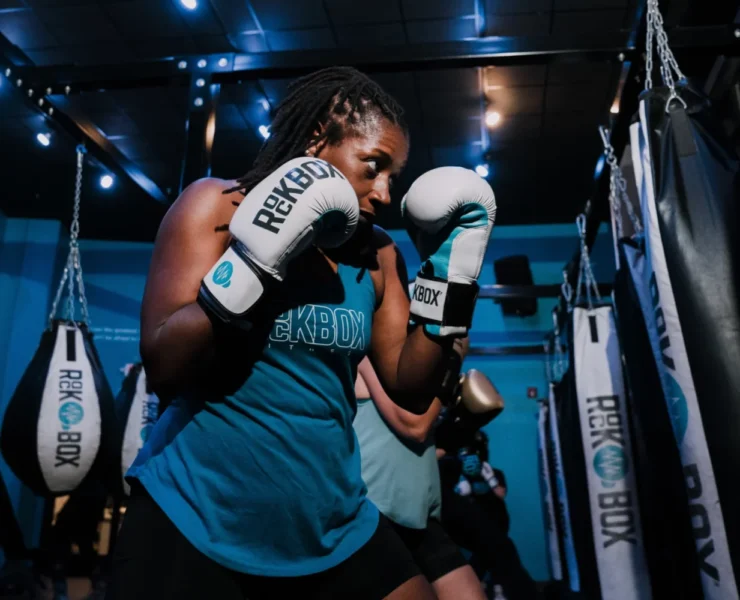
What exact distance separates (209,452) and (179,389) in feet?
0.34

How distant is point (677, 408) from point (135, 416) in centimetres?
370

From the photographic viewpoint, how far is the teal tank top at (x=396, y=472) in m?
1.71

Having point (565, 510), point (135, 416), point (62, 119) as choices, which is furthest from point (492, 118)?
point (135, 416)

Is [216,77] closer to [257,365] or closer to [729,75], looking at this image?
[257,365]

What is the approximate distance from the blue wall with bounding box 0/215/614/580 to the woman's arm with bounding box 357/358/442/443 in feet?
14.3

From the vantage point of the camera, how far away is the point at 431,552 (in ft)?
5.69

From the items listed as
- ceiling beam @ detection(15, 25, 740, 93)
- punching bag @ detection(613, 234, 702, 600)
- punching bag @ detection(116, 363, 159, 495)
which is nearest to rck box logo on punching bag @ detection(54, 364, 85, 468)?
punching bag @ detection(116, 363, 159, 495)

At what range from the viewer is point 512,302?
626 cm

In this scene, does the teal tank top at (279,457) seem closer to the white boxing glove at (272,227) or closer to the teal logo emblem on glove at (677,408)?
the white boxing glove at (272,227)

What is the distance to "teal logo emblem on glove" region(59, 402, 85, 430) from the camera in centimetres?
311

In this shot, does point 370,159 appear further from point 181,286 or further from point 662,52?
point 662,52

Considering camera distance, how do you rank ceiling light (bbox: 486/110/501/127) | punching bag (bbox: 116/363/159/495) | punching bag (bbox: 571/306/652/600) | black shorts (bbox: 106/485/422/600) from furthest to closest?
ceiling light (bbox: 486/110/501/127) → punching bag (bbox: 116/363/159/495) → punching bag (bbox: 571/306/652/600) → black shorts (bbox: 106/485/422/600)

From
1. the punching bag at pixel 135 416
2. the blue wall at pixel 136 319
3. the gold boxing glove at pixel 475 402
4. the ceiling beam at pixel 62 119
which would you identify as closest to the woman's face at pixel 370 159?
the gold boxing glove at pixel 475 402

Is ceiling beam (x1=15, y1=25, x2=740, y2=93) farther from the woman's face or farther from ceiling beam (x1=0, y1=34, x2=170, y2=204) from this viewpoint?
the woman's face
